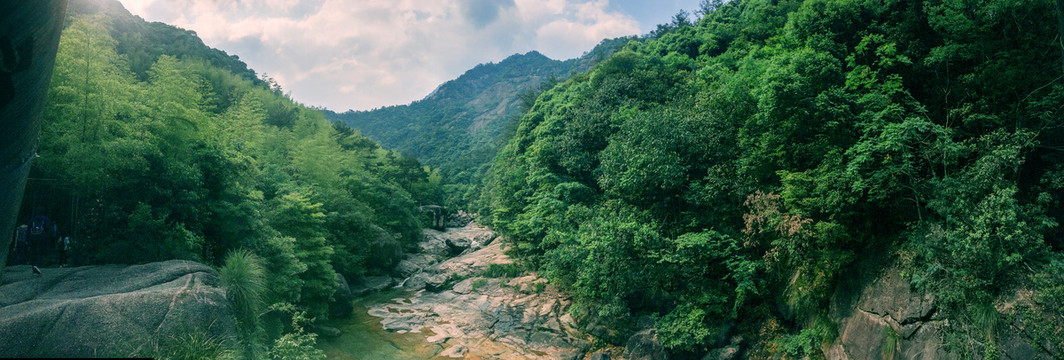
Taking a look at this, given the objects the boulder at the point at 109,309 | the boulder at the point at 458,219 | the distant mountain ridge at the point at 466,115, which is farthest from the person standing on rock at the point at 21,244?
the boulder at the point at 458,219

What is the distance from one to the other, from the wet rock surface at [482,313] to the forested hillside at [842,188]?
1820mm

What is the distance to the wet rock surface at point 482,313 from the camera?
18.3 meters

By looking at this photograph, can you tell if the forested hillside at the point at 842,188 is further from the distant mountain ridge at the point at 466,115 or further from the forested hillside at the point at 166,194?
the distant mountain ridge at the point at 466,115

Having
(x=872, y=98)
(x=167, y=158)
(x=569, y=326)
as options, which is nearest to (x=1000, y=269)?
(x=872, y=98)

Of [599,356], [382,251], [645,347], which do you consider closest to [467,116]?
[382,251]

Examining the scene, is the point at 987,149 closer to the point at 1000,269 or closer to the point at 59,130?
the point at 1000,269

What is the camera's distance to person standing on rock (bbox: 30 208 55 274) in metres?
11.9

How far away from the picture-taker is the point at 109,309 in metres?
8.80

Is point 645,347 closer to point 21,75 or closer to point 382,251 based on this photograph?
point 21,75

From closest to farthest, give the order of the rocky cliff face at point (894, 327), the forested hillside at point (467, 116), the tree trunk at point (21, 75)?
the tree trunk at point (21, 75) < the rocky cliff face at point (894, 327) < the forested hillside at point (467, 116)

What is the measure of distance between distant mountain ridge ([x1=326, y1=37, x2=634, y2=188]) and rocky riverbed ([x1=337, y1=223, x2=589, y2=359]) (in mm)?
27699

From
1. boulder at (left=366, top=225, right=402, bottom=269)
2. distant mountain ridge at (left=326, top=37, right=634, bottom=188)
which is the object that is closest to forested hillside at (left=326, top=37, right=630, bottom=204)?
distant mountain ridge at (left=326, top=37, right=634, bottom=188)

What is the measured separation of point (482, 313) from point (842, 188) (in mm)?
15580

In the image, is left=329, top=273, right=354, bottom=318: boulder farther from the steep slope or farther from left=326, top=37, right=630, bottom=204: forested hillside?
left=326, top=37, right=630, bottom=204: forested hillside
